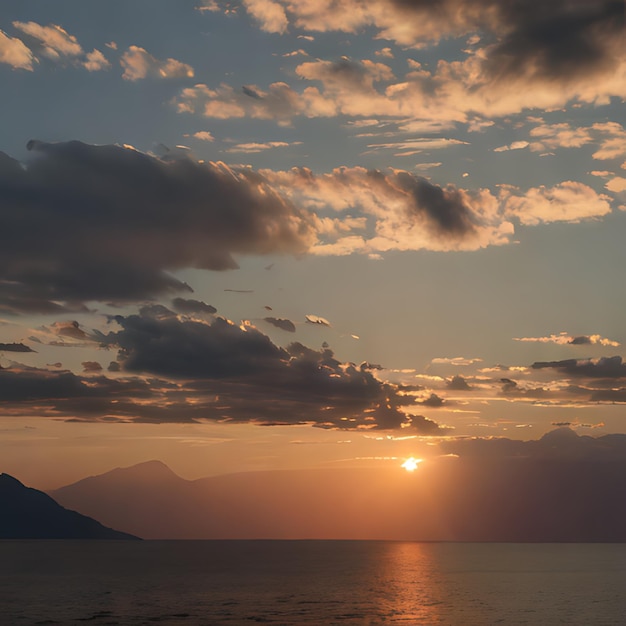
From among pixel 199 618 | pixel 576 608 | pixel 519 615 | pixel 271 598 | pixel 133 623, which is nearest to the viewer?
pixel 133 623

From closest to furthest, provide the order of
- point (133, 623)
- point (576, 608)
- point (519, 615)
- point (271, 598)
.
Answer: point (133, 623)
point (519, 615)
point (576, 608)
point (271, 598)

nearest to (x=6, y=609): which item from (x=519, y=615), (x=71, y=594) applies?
(x=71, y=594)

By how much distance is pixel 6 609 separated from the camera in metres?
160

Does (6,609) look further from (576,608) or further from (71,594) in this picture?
(576,608)

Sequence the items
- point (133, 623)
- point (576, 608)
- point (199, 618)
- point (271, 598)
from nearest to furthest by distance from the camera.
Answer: point (133, 623) → point (199, 618) → point (576, 608) → point (271, 598)

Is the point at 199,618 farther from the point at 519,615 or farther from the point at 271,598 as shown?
the point at 519,615

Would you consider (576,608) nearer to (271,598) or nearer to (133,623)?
(271,598)

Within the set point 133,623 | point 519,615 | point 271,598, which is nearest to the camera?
point 133,623

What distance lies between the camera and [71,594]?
19938 cm

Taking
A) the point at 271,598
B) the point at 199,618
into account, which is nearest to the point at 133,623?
the point at 199,618

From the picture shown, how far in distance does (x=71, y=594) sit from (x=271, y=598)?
2129 inches

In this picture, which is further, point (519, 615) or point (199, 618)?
point (519, 615)

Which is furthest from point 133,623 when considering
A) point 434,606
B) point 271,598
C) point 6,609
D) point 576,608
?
point 576,608

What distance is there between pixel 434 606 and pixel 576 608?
33.2 metres
